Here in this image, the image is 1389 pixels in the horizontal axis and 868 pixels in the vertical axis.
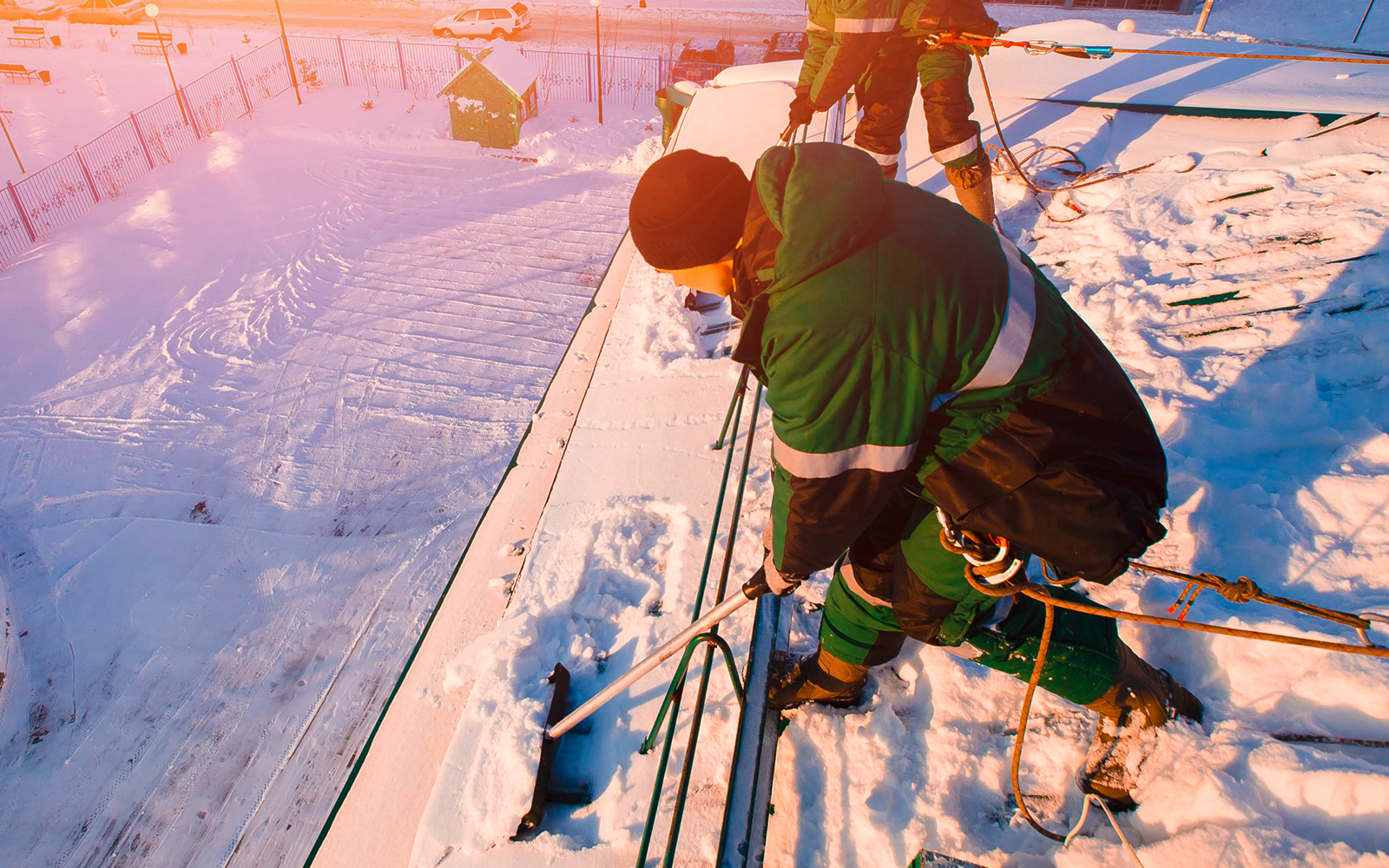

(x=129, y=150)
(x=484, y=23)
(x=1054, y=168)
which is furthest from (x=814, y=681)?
(x=484, y=23)

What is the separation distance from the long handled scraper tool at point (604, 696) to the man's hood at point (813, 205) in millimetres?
840

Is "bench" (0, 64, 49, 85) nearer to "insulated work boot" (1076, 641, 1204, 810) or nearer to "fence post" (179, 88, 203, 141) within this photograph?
"fence post" (179, 88, 203, 141)

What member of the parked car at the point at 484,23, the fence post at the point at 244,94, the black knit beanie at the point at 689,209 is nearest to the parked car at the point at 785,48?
the parked car at the point at 484,23

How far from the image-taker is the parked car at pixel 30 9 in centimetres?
1912

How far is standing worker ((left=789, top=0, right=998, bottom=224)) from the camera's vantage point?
3707 mm

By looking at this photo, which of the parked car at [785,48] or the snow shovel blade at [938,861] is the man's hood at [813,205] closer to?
the snow shovel blade at [938,861]

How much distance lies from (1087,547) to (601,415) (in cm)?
231

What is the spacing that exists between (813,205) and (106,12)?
2602 cm

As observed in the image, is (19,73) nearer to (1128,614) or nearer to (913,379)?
(913,379)

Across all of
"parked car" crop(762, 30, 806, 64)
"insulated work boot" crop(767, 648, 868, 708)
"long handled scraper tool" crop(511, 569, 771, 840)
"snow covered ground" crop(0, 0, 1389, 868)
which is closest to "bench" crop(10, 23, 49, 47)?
"snow covered ground" crop(0, 0, 1389, 868)

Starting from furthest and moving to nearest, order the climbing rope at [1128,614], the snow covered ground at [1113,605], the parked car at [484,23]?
1. the parked car at [484,23]
2. the snow covered ground at [1113,605]
3. the climbing rope at [1128,614]

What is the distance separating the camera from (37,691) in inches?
183

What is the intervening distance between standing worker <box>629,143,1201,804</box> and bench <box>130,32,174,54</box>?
20.6 meters

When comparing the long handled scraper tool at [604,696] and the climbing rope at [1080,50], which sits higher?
the climbing rope at [1080,50]
